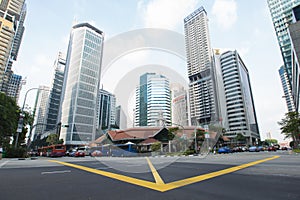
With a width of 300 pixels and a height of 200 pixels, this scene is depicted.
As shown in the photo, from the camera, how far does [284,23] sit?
77875 mm

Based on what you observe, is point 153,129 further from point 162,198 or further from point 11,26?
point 11,26

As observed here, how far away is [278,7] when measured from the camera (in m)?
85.4

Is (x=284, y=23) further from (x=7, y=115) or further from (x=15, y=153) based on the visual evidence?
(x=15, y=153)

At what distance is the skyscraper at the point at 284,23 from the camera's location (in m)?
70.4

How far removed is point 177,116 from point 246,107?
3624 inches

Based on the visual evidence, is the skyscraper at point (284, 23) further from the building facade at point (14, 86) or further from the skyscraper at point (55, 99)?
the building facade at point (14, 86)

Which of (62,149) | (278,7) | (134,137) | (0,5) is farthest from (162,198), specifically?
(0,5)

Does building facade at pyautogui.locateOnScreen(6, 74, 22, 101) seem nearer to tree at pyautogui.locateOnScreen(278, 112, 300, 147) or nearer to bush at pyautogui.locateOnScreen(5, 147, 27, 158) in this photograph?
bush at pyautogui.locateOnScreen(5, 147, 27, 158)

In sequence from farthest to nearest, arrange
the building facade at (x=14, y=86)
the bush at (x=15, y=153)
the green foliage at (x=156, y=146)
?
the building facade at (x=14, y=86), the green foliage at (x=156, y=146), the bush at (x=15, y=153)

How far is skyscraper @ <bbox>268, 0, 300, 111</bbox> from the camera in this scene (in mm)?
70387

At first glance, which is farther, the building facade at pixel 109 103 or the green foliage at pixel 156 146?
the green foliage at pixel 156 146

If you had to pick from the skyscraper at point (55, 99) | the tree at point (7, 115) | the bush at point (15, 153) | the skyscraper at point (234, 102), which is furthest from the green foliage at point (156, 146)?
the skyscraper at point (55, 99)

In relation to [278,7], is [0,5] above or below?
above

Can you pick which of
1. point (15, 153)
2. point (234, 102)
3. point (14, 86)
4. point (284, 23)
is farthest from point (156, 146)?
point (14, 86)
